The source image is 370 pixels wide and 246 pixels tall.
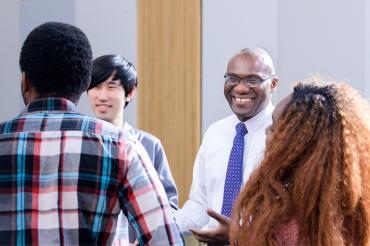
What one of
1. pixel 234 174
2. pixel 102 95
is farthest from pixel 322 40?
pixel 102 95

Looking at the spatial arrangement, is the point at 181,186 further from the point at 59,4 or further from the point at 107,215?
the point at 107,215

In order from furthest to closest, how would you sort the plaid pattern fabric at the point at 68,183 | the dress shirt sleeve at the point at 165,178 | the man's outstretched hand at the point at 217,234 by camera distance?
1. the dress shirt sleeve at the point at 165,178
2. the man's outstretched hand at the point at 217,234
3. the plaid pattern fabric at the point at 68,183

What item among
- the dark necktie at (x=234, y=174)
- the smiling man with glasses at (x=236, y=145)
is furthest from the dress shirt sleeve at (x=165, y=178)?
the dark necktie at (x=234, y=174)

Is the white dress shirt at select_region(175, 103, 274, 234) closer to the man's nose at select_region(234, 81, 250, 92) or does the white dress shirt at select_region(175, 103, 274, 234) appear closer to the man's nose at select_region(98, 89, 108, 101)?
the man's nose at select_region(234, 81, 250, 92)

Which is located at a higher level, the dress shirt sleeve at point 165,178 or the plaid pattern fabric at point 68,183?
the plaid pattern fabric at point 68,183

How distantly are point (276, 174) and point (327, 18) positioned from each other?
2.93 metres

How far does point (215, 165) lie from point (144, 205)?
1.59 m

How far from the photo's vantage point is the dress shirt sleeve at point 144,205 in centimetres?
230

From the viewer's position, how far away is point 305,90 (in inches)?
88.7

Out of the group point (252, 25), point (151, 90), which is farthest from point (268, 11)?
point (151, 90)

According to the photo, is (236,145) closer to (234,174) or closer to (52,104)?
(234,174)

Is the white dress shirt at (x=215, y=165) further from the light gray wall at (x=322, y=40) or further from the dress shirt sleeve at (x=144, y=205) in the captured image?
the dress shirt sleeve at (x=144, y=205)

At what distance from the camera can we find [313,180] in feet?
6.81

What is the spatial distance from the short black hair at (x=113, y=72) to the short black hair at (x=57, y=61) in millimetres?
1730
